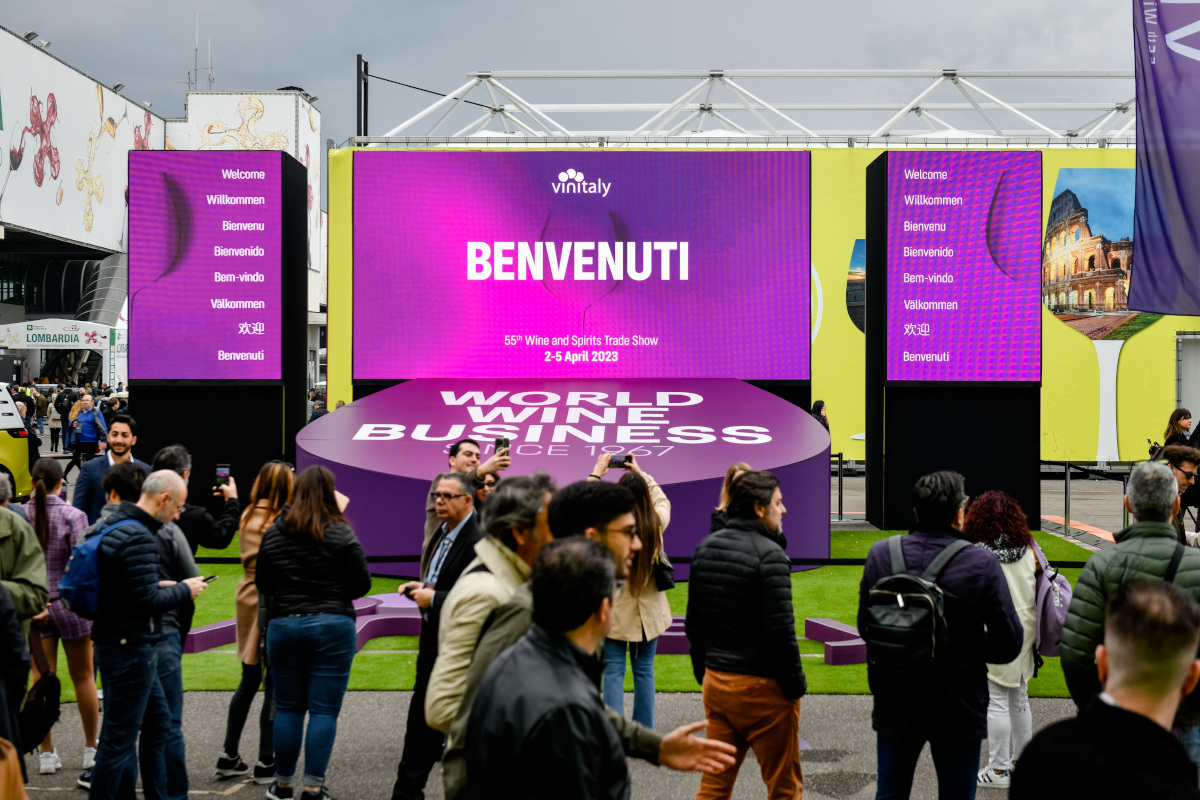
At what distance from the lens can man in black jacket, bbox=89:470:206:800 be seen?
159 inches

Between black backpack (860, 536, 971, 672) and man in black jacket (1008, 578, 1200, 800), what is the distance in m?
1.24

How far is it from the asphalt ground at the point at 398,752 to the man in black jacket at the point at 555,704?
8.97 ft

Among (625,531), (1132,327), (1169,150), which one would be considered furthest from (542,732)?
(1132,327)

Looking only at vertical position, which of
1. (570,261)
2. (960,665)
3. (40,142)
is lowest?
(960,665)

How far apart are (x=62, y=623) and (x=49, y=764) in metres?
0.66

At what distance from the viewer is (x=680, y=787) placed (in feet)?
16.0

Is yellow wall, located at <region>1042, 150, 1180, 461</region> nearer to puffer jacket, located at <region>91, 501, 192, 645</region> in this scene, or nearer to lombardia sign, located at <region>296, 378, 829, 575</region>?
lombardia sign, located at <region>296, 378, 829, 575</region>

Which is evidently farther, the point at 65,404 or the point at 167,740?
the point at 65,404

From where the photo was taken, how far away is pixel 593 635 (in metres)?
2.32

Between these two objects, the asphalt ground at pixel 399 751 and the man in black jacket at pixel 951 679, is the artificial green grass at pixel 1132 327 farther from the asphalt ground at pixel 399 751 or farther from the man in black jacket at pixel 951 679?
the man in black jacket at pixel 951 679

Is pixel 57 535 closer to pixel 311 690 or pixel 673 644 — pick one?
pixel 311 690

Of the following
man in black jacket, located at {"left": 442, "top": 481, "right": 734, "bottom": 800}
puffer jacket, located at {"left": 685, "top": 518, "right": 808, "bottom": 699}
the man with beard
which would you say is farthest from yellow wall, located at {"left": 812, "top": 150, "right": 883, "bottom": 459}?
man in black jacket, located at {"left": 442, "top": 481, "right": 734, "bottom": 800}

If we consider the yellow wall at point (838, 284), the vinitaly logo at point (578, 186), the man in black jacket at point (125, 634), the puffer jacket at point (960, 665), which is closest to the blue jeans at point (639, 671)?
the puffer jacket at point (960, 665)

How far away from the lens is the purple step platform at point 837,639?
6.91 m
